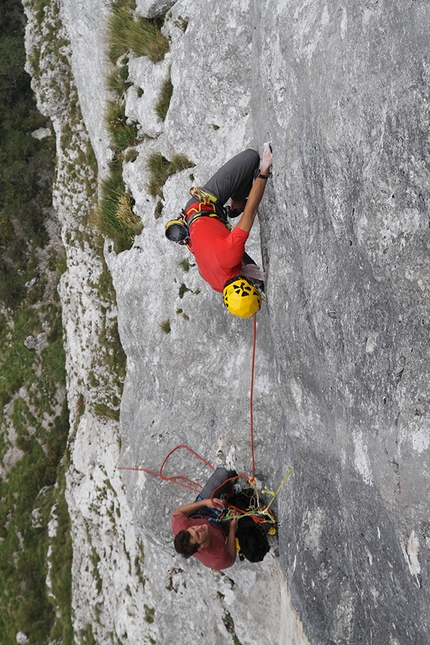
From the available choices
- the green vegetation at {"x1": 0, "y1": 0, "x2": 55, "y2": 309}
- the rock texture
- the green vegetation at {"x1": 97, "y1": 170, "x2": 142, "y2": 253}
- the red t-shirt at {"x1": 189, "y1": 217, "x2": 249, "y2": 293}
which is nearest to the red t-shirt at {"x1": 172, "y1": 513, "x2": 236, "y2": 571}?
the rock texture

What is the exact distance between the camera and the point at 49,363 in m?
16.4

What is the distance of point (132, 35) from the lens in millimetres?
9469

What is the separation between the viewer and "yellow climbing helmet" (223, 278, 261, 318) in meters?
5.97

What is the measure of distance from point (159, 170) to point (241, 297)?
4.36 metres

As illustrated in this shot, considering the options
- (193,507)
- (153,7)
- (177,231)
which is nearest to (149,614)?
(193,507)

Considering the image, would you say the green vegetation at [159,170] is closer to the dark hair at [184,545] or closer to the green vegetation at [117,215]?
the green vegetation at [117,215]

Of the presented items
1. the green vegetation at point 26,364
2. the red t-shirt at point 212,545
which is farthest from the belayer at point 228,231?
the green vegetation at point 26,364

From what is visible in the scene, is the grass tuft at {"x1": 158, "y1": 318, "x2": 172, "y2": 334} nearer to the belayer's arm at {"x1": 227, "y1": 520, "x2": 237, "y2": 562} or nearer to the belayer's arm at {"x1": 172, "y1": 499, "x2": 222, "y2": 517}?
the belayer's arm at {"x1": 172, "y1": 499, "x2": 222, "y2": 517}

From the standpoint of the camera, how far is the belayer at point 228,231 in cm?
584

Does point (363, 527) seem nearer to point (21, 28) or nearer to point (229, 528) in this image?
point (229, 528)

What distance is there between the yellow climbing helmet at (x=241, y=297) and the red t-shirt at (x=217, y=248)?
20cm

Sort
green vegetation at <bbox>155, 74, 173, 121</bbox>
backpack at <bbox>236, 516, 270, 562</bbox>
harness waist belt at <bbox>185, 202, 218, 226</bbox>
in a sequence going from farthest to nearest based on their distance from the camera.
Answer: green vegetation at <bbox>155, 74, 173, 121</bbox> → backpack at <bbox>236, 516, 270, 562</bbox> → harness waist belt at <bbox>185, 202, 218, 226</bbox>

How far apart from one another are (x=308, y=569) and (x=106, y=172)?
27.9 feet

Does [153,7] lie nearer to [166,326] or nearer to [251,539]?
[166,326]
